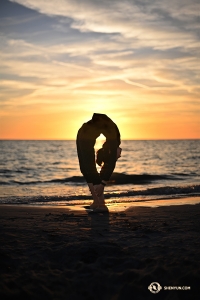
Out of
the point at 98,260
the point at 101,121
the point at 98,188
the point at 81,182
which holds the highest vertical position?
the point at 101,121

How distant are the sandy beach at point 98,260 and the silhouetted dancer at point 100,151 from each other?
4.84ft

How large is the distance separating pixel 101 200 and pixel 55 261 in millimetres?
3609

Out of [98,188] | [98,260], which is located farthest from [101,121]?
[98,260]

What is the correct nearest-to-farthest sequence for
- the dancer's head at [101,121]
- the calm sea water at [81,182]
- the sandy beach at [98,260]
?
the sandy beach at [98,260], the dancer's head at [101,121], the calm sea water at [81,182]

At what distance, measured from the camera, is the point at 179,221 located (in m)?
5.88

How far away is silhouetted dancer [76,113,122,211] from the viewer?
6.97m

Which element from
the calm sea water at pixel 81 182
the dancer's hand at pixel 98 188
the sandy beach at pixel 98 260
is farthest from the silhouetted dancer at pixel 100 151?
the calm sea water at pixel 81 182

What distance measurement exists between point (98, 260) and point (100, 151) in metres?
3.69

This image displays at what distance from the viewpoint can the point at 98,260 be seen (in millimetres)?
3693

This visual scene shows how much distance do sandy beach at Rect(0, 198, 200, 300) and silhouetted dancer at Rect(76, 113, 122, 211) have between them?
1.47m

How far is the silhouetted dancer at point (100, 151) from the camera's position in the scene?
22.9ft

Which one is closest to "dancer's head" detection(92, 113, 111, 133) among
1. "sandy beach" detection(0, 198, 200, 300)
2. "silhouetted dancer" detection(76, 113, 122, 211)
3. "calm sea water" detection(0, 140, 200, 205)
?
"silhouetted dancer" detection(76, 113, 122, 211)

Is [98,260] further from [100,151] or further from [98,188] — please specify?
[100,151]

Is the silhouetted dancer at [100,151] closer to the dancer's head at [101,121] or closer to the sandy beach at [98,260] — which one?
the dancer's head at [101,121]
